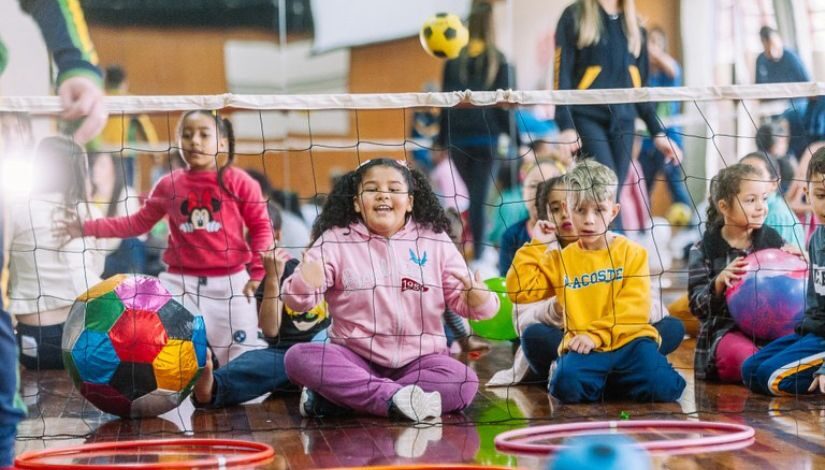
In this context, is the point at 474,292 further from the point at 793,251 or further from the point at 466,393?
the point at 793,251

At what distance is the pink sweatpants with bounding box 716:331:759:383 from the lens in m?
3.60

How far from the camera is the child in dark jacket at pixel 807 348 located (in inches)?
130

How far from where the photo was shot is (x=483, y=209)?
21.1 feet

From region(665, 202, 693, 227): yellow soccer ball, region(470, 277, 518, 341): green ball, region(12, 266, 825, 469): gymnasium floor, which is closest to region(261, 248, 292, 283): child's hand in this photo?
region(12, 266, 825, 469): gymnasium floor

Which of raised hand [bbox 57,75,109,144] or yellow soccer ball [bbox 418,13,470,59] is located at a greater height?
yellow soccer ball [bbox 418,13,470,59]

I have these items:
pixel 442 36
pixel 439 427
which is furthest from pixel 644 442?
pixel 442 36

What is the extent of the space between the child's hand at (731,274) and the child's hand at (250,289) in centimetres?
139

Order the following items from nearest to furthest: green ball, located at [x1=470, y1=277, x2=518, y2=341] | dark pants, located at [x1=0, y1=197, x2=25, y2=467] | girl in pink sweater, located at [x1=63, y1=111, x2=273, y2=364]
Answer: dark pants, located at [x1=0, y1=197, x2=25, y2=467] → girl in pink sweater, located at [x1=63, y1=111, x2=273, y2=364] → green ball, located at [x1=470, y1=277, x2=518, y2=341]

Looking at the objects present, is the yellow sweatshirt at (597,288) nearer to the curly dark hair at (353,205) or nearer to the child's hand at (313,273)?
the curly dark hair at (353,205)

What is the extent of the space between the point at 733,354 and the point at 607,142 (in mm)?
1048

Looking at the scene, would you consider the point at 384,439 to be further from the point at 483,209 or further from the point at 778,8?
the point at 778,8

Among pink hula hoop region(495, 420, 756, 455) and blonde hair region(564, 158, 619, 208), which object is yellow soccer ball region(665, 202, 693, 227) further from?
pink hula hoop region(495, 420, 756, 455)

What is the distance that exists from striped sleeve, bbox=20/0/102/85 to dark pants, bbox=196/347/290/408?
56.7 inches

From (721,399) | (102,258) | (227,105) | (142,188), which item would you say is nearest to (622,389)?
(721,399)
